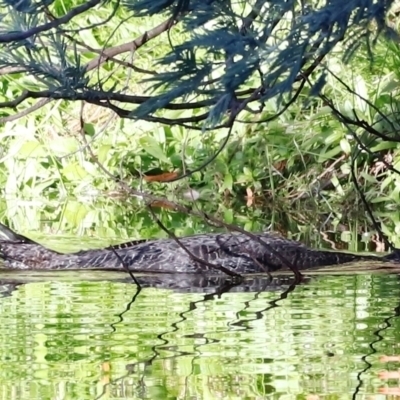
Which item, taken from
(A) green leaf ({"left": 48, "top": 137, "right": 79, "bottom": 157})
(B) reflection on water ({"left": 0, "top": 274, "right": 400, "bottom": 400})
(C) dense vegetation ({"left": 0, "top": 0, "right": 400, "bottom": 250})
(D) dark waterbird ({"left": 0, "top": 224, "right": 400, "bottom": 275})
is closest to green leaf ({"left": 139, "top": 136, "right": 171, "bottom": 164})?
(C) dense vegetation ({"left": 0, "top": 0, "right": 400, "bottom": 250})

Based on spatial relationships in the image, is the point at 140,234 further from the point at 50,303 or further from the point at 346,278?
the point at 50,303

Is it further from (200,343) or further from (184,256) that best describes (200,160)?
(200,343)

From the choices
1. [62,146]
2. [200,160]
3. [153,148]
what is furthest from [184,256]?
[62,146]

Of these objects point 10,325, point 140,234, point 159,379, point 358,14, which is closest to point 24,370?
point 159,379

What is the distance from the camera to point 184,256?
6.17 m

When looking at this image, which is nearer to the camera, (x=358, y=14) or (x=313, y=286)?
(x=358, y=14)

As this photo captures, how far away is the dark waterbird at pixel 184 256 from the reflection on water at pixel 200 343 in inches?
35.3

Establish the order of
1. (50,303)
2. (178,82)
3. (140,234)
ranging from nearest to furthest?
(178,82), (50,303), (140,234)

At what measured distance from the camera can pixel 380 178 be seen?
9.88 metres

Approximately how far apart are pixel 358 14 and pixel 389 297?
2.29m

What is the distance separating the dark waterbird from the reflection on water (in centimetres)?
90

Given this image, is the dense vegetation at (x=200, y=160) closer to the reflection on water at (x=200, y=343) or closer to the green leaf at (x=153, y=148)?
the green leaf at (x=153, y=148)

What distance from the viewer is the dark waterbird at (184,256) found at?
5.95 meters

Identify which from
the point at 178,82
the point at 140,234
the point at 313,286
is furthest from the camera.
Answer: the point at 140,234
